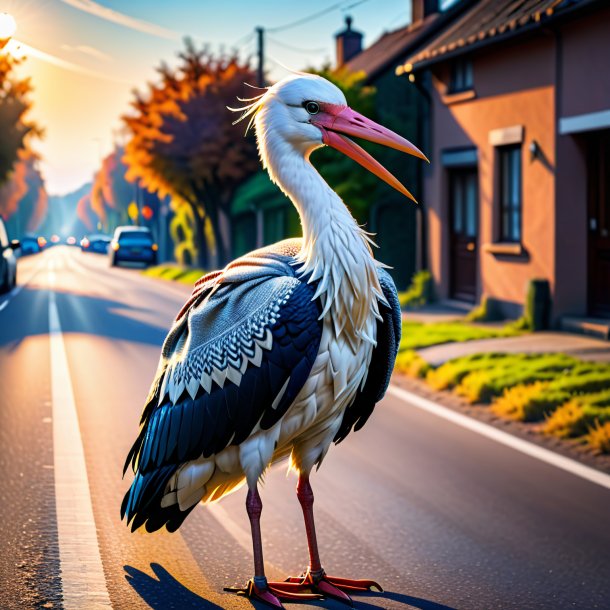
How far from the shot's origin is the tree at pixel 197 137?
128 ft

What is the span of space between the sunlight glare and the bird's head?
1.25m

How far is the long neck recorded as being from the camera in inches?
154

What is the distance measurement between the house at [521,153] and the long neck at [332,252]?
12.0 m

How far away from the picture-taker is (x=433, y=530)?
6234 millimetres

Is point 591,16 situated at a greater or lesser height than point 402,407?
greater

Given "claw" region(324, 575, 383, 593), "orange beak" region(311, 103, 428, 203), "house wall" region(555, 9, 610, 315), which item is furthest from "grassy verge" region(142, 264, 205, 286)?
"orange beak" region(311, 103, 428, 203)

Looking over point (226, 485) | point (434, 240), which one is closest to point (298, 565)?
point (226, 485)

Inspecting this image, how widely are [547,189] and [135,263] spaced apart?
37912mm

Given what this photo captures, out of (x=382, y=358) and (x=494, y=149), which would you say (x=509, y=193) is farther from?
(x=382, y=358)

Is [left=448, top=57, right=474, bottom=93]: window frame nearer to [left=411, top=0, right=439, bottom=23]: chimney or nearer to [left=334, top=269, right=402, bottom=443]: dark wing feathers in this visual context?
[left=411, top=0, right=439, bottom=23]: chimney

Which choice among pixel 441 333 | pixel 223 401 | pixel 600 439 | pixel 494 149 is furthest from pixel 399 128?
pixel 223 401

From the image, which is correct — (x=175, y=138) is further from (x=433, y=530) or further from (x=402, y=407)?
(x=433, y=530)

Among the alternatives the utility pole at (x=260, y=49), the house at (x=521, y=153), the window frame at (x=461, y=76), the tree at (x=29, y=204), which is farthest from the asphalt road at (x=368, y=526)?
the tree at (x=29, y=204)

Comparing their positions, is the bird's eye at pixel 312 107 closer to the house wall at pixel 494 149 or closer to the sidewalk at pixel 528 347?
the sidewalk at pixel 528 347
